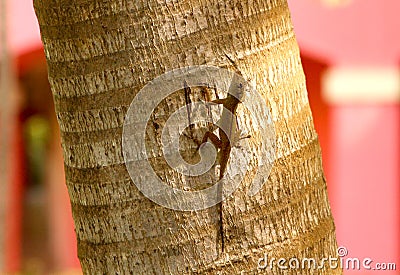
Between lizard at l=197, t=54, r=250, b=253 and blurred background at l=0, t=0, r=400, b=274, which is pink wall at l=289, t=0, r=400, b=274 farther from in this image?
lizard at l=197, t=54, r=250, b=253

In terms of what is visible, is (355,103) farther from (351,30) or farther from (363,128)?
(351,30)

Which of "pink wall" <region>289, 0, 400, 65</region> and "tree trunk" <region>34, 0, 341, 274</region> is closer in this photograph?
"tree trunk" <region>34, 0, 341, 274</region>

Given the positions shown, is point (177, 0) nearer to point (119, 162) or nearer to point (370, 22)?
point (119, 162)

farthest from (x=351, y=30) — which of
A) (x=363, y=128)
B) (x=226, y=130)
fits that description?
(x=226, y=130)

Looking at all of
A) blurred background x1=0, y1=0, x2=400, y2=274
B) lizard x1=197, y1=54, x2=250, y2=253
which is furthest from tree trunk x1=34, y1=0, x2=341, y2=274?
blurred background x1=0, y1=0, x2=400, y2=274

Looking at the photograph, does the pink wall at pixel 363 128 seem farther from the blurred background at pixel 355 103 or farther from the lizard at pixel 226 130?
the lizard at pixel 226 130

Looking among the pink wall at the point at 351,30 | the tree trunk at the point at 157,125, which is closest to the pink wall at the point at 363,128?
the pink wall at the point at 351,30

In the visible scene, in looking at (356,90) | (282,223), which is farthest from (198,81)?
(356,90)
